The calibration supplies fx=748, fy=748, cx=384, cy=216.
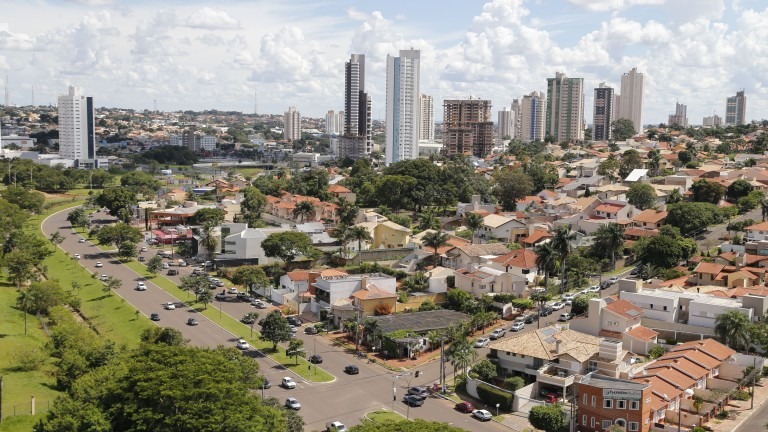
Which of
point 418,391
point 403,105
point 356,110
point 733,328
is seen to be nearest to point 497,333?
point 418,391

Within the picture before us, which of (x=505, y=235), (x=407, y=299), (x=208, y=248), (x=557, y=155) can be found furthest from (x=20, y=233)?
(x=557, y=155)

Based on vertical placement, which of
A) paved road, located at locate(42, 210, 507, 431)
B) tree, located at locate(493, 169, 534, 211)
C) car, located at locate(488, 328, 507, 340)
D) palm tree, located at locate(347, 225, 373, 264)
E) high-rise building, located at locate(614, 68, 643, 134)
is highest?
high-rise building, located at locate(614, 68, 643, 134)

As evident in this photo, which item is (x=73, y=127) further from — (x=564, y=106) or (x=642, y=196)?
(x=642, y=196)

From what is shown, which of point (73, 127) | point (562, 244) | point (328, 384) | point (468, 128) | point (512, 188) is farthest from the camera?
point (73, 127)

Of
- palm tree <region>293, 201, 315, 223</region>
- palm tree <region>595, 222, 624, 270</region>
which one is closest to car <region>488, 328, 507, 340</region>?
palm tree <region>595, 222, 624, 270</region>

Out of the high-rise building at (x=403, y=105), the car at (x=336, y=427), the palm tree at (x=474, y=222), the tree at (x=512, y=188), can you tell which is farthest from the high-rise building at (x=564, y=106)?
the car at (x=336, y=427)

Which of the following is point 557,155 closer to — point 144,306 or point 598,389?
point 144,306

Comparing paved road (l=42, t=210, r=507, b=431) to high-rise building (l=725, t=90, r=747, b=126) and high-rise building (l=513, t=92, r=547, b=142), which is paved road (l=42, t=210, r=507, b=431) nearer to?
high-rise building (l=513, t=92, r=547, b=142)
